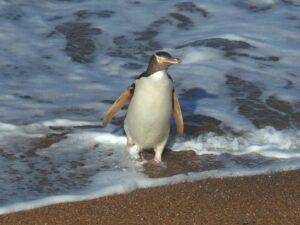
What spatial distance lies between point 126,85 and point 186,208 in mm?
3769

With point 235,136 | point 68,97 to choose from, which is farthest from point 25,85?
point 235,136

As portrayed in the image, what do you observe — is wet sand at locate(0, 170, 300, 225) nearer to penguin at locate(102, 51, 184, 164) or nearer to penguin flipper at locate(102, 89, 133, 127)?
penguin at locate(102, 51, 184, 164)

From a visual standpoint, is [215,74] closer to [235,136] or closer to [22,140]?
[235,136]

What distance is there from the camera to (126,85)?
8977 millimetres

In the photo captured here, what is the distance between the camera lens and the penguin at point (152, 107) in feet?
20.8

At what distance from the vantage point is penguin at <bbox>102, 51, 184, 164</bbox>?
633 cm

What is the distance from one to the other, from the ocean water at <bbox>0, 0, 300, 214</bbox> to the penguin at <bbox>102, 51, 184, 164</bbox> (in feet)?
0.57

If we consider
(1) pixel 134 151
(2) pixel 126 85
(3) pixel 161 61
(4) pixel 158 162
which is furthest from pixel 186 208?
(2) pixel 126 85

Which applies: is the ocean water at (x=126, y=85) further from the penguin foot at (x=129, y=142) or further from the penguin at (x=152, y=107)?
the penguin at (x=152, y=107)

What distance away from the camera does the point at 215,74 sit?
30.4ft

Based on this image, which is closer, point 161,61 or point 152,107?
point 161,61

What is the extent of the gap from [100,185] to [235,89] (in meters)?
3.19

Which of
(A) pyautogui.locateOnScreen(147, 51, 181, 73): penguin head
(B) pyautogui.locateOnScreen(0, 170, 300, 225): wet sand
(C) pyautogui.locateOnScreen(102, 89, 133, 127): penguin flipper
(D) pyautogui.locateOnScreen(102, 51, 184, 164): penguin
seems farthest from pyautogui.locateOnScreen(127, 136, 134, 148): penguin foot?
(B) pyautogui.locateOnScreen(0, 170, 300, 225): wet sand

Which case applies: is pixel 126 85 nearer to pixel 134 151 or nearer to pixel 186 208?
pixel 134 151
